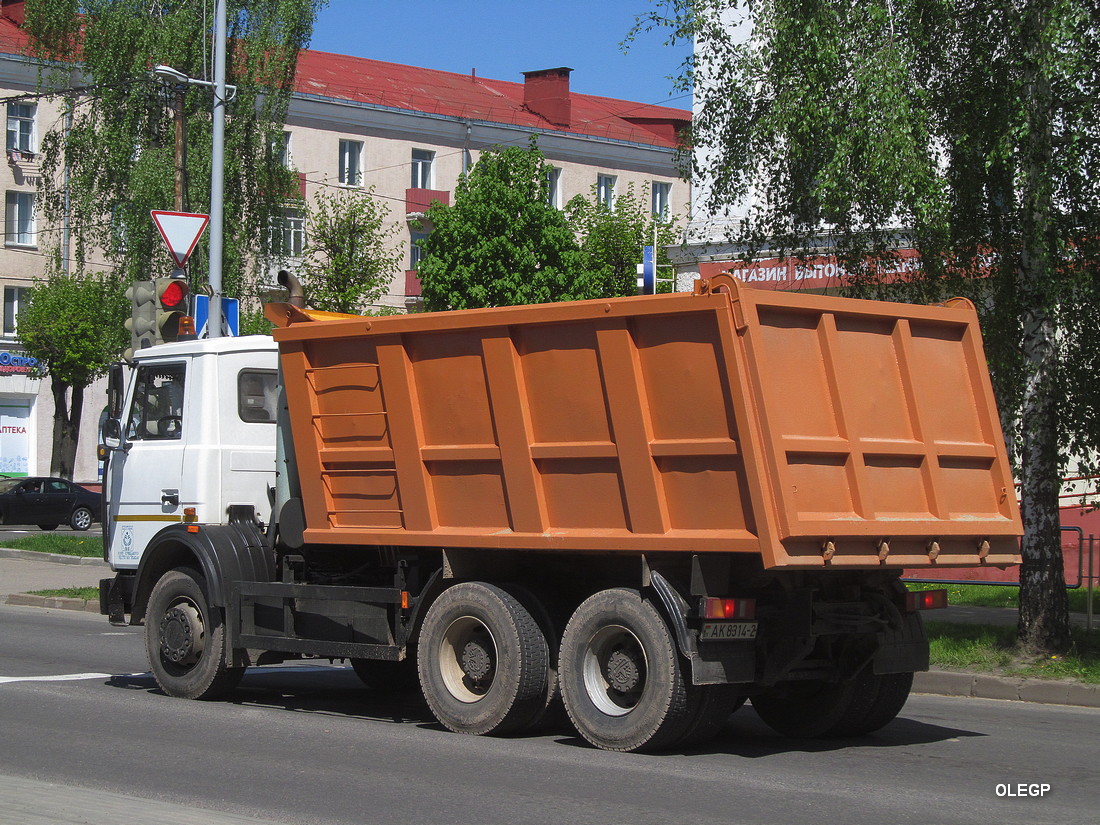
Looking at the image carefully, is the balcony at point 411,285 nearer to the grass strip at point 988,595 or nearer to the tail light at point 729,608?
the grass strip at point 988,595

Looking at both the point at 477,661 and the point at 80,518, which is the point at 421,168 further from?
the point at 477,661

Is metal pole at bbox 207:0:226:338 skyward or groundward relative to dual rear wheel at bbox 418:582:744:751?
skyward

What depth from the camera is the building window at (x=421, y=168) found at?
5588 cm

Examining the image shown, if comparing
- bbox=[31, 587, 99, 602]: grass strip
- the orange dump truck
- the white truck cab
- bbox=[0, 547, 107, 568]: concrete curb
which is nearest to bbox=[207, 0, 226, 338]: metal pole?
bbox=[31, 587, 99, 602]: grass strip

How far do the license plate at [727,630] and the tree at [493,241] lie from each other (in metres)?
28.0

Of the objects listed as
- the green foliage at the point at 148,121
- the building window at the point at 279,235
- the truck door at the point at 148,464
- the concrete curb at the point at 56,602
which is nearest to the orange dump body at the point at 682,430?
the truck door at the point at 148,464

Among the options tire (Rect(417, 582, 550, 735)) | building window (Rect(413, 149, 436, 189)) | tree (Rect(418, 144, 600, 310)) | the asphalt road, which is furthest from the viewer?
building window (Rect(413, 149, 436, 189))

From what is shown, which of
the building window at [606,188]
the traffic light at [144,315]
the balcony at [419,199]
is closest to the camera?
the traffic light at [144,315]

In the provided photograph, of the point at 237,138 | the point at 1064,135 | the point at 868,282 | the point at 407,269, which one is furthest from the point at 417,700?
the point at 407,269

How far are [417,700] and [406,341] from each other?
309 centimetres

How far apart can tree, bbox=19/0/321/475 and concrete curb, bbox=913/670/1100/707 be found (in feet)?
78.3

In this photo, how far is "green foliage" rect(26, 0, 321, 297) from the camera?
1318 inches

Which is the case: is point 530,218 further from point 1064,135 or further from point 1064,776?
point 1064,776

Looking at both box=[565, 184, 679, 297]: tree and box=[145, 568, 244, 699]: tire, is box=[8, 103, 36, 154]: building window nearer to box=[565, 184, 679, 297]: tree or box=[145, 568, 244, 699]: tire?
box=[565, 184, 679, 297]: tree
